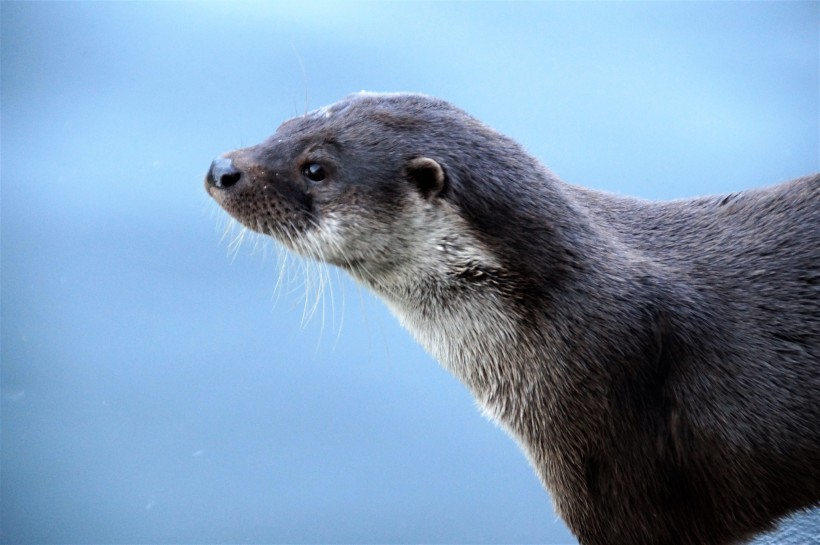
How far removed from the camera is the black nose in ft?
4.47

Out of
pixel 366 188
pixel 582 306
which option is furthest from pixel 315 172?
pixel 582 306

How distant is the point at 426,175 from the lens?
4.25 feet

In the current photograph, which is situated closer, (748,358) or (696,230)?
(748,358)

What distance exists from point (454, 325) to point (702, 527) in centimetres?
49

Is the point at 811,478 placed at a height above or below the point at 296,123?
below

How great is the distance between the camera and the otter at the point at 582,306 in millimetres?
1306

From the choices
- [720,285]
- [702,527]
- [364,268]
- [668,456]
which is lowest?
[702,527]

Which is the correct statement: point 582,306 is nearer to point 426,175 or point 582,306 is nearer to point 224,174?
point 426,175

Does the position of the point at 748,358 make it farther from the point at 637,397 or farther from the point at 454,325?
the point at 454,325

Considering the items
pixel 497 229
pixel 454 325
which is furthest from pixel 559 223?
pixel 454 325

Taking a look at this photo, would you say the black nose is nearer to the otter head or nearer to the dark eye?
the otter head

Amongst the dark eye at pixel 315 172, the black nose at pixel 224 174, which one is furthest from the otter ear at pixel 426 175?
the black nose at pixel 224 174

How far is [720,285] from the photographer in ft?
4.42

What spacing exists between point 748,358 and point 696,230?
8.8 inches
